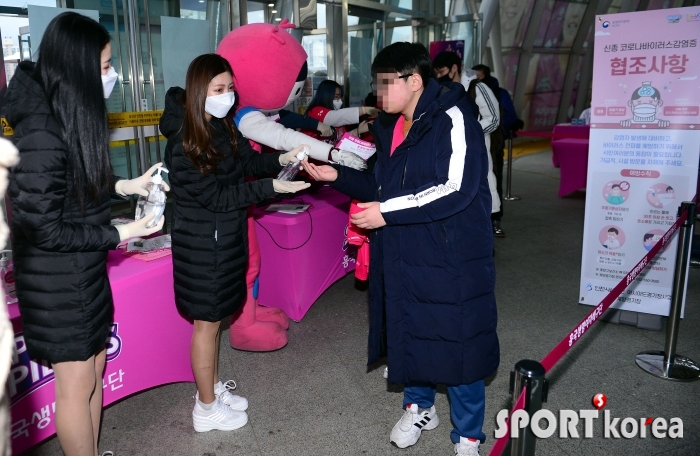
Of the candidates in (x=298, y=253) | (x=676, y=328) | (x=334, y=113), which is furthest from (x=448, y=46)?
(x=676, y=328)

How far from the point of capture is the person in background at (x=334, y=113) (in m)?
4.19

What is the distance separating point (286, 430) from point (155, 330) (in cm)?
77

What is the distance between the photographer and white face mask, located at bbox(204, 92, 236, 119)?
2.35 meters

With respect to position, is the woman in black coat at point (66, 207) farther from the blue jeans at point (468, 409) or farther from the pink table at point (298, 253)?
the pink table at point (298, 253)

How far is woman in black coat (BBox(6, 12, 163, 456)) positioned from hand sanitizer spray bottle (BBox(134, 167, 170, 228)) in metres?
0.06

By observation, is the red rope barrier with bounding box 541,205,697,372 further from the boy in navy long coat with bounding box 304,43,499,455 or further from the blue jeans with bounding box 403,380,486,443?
the blue jeans with bounding box 403,380,486,443

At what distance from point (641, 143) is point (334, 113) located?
2139 millimetres

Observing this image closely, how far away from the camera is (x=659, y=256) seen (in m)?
3.57

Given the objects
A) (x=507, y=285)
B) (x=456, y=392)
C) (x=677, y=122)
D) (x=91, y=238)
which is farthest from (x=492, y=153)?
(x=91, y=238)

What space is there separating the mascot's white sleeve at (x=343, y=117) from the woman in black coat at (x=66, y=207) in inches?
100

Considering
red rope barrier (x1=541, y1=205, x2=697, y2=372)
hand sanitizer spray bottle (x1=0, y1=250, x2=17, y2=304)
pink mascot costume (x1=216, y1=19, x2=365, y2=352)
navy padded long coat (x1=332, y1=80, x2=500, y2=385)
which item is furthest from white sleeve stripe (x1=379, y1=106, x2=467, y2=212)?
hand sanitizer spray bottle (x1=0, y1=250, x2=17, y2=304)

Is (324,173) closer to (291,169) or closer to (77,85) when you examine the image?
(291,169)

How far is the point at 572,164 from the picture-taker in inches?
313

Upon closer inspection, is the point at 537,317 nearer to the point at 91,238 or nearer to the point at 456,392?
the point at 456,392
